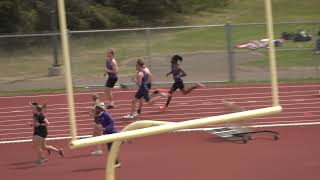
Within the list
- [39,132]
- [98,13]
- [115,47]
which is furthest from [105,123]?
[98,13]

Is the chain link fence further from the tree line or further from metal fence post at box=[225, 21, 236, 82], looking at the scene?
the tree line

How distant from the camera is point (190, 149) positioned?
42.8ft

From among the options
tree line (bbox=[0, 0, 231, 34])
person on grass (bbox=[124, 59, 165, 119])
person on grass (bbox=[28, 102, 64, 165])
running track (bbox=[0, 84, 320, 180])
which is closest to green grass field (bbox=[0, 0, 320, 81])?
running track (bbox=[0, 84, 320, 180])

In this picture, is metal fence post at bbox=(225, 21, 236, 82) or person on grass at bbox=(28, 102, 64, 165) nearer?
person on grass at bbox=(28, 102, 64, 165)

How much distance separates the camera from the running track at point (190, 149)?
11.2m

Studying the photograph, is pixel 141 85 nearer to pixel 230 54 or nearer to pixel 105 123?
pixel 105 123

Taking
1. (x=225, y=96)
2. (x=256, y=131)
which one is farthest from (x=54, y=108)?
(x=256, y=131)

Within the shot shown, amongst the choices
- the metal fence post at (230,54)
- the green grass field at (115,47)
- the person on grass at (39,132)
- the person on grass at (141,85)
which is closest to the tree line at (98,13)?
the green grass field at (115,47)

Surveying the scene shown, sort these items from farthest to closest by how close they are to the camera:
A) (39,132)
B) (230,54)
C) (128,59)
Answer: (128,59) → (230,54) → (39,132)

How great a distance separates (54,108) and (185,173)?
829 centimetres

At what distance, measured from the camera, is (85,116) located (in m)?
17.4

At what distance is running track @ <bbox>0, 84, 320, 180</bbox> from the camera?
1116cm

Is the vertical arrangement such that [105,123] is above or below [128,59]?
below

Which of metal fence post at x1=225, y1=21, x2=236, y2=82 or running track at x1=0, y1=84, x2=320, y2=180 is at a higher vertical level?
metal fence post at x1=225, y1=21, x2=236, y2=82
